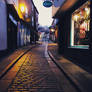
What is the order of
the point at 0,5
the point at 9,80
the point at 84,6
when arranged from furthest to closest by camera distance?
the point at 0,5 → the point at 84,6 → the point at 9,80

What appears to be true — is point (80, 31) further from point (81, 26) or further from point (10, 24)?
point (10, 24)

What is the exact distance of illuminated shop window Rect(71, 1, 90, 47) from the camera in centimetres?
708

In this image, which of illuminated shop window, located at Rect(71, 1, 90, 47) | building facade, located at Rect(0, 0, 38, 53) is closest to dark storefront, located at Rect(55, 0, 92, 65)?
illuminated shop window, located at Rect(71, 1, 90, 47)

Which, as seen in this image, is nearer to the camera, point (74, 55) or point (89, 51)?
point (89, 51)

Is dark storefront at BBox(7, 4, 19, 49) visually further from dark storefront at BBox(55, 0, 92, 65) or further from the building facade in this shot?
dark storefront at BBox(55, 0, 92, 65)

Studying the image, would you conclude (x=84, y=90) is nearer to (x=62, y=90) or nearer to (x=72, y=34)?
(x=62, y=90)

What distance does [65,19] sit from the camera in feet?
Answer: 34.7

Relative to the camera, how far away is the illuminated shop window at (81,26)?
7.08 m

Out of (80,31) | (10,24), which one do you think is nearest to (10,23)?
(10,24)

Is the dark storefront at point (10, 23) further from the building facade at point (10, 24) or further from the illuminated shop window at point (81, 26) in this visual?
the illuminated shop window at point (81, 26)

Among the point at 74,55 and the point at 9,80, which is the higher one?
the point at 74,55

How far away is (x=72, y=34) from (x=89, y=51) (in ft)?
12.1

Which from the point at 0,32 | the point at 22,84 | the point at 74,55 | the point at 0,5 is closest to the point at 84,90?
the point at 22,84

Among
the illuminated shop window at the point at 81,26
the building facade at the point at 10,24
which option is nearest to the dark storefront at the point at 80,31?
the illuminated shop window at the point at 81,26
